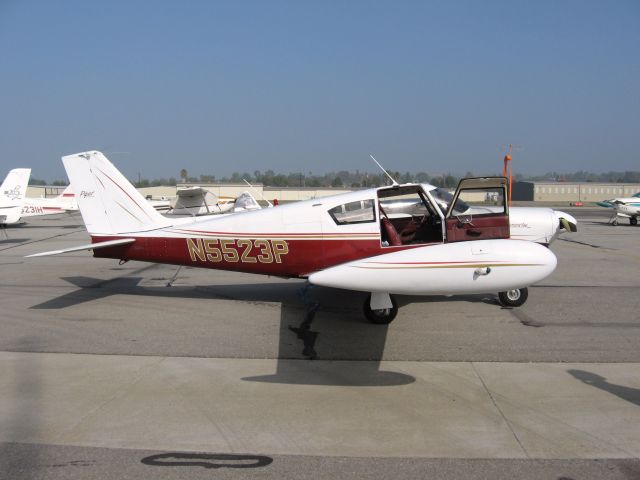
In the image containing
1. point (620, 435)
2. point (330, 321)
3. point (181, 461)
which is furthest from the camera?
point (330, 321)

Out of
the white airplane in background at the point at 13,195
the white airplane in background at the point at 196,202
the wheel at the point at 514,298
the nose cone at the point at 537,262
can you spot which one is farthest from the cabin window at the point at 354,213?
the white airplane in background at the point at 196,202

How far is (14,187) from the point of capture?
26.7 metres

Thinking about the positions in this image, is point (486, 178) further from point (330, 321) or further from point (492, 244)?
point (330, 321)

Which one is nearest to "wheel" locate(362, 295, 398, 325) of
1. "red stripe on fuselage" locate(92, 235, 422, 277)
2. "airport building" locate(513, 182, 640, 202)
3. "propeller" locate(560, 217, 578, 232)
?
"red stripe on fuselage" locate(92, 235, 422, 277)

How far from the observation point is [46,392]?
527 cm

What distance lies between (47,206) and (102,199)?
2351cm

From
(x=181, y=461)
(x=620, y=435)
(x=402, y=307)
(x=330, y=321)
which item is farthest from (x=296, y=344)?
(x=620, y=435)

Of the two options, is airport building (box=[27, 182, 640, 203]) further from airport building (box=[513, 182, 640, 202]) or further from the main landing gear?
the main landing gear

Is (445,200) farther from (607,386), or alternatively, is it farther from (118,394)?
(118,394)

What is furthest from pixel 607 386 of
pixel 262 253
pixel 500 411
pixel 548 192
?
pixel 548 192

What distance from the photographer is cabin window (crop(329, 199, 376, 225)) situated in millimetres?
8039

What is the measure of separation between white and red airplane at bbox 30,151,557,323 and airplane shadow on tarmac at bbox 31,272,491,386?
63 cm

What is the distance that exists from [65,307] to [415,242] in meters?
6.09

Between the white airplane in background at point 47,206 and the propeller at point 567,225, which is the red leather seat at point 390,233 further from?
the white airplane in background at point 47,206
